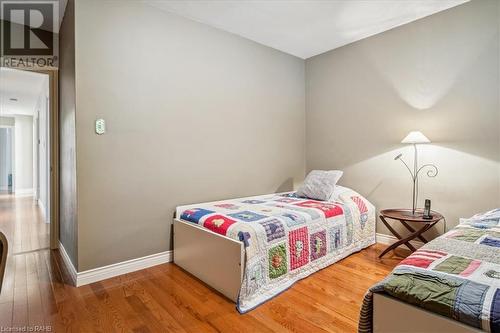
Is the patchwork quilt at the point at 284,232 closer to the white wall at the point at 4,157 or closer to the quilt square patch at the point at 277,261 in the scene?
the quilt square patch at the point at 277,261

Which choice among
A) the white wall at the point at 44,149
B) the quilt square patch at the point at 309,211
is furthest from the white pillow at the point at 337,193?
the white wall at the point at 44,149

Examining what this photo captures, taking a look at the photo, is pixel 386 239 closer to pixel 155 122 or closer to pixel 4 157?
pixel 155 122

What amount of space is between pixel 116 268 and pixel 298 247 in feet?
5.50

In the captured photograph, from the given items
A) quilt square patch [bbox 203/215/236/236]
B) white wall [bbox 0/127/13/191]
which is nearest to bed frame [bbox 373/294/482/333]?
quilt square patch [bbox 203/215/236/236]

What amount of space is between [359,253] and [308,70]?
275cm

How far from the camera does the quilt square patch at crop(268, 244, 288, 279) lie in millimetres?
2178

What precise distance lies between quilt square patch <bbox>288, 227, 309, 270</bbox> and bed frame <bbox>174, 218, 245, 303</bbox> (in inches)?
21.3

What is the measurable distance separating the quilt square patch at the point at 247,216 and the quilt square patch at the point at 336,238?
0.84m

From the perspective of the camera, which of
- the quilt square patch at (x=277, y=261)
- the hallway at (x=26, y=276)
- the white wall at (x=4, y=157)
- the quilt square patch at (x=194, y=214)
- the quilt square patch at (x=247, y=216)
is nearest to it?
the hallway at (x=26, y=276)

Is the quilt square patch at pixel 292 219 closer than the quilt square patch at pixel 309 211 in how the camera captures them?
Yes

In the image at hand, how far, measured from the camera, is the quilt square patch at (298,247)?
2346mm

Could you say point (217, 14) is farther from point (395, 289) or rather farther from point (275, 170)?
point (395, 289)

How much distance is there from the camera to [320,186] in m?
3.33

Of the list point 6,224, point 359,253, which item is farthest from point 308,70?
point 6,224
